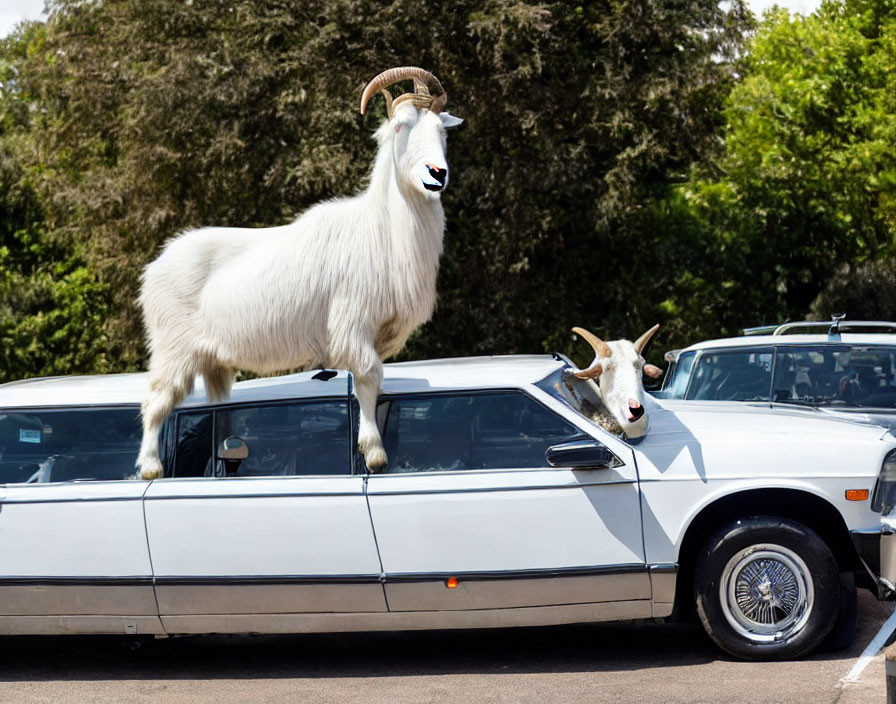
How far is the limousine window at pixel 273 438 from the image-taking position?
641cm

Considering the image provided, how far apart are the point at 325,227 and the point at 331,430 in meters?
1.14

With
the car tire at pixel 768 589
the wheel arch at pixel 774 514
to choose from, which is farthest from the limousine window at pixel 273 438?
the car tire at pixel 768 589

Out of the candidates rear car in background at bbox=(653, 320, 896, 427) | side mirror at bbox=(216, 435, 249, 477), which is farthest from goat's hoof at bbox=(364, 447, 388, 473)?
rear car in background at bbox=(653, 320, 896, 427)

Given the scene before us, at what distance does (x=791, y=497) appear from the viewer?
6332 mm

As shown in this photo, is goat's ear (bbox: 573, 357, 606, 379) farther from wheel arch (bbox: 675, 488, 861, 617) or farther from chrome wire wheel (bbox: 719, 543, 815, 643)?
chrome wire wheel (bbox: 719, 543, 815, 643)

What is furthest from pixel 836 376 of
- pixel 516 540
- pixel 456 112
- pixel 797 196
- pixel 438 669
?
pixel 797 196

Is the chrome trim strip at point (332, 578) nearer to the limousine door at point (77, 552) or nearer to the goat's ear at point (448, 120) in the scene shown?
the limousine door at point (77, 552)

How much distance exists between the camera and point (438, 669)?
660cm

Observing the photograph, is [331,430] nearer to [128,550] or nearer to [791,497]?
[128,550]

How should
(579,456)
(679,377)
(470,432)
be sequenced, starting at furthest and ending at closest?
(679,377) → (470,432) → (579,456)

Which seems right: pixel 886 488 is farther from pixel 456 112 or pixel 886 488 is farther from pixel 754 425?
pixel 456 112

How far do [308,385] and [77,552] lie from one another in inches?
60.1

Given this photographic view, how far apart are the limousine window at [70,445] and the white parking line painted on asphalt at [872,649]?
13.0ft

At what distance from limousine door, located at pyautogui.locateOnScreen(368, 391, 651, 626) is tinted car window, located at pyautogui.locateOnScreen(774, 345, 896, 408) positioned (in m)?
3.76
